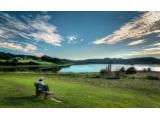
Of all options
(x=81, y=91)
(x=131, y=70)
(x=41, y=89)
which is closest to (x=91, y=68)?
(x=81, y=91)

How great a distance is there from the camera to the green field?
8.52 metres

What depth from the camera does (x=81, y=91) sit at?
28.8ft

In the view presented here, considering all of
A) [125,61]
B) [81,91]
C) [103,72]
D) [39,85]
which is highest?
[125,61]

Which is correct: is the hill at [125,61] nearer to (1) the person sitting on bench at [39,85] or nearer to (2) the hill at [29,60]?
(2) the hill at [29,60]

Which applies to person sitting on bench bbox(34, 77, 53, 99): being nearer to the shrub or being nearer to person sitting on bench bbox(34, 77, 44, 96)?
person sitting on bench bbox(34, 77, 44, 96)

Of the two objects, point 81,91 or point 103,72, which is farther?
point 103,72

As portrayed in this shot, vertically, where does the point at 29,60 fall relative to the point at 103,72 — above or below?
above

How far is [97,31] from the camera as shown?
881 cm

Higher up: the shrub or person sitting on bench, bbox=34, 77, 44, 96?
the shrub

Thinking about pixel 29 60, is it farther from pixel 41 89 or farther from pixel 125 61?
pixel 125 61

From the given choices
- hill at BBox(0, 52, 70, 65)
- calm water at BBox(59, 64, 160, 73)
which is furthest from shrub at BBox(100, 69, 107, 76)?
hill at BBox(0, 52, 70, 65)

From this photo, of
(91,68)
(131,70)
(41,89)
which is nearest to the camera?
(41,89)
